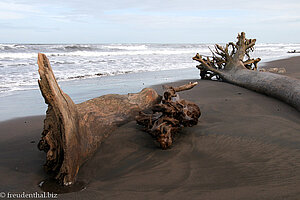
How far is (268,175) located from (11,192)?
2259 mm

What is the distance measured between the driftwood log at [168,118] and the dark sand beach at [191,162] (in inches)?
5.3

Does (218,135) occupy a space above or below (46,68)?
below

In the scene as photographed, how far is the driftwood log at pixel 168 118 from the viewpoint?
2.93m

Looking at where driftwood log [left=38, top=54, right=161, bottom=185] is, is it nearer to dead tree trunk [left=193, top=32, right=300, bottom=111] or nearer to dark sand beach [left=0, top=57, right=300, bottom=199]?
dark sand beach [left=0, top=57, right=300, bottom=199]

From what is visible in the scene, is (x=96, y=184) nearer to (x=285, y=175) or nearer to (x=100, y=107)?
(x=100, y=107)

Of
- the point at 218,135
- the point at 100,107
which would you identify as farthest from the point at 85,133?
the point at 218,135

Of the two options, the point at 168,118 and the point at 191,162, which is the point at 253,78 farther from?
the point at 191,162

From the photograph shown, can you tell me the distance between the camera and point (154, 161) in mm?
2748

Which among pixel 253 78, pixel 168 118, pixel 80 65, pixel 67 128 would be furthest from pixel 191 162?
pixel 80 65

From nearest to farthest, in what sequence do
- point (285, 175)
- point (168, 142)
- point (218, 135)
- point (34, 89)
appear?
point (285, 175), point (168, 142), point (218, 135), point (34, 89)

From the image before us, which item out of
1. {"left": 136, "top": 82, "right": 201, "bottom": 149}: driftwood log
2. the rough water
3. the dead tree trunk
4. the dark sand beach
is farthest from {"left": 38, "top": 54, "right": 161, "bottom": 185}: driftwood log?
the rough water

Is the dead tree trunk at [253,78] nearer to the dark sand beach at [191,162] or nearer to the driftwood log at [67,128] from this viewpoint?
the dark sand beach at [191,162]

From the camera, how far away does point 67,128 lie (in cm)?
241

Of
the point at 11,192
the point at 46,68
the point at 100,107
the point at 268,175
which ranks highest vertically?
the point at 46,68
